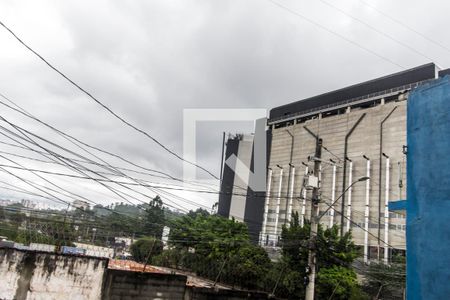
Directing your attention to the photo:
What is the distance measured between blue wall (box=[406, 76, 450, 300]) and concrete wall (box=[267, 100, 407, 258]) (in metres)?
30.5

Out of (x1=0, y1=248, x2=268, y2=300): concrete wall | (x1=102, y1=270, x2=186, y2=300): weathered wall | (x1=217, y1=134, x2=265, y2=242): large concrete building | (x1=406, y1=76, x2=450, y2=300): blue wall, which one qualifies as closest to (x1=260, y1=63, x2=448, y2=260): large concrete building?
(x1=217, y1=134, x2=265, y2=242): large concrete building

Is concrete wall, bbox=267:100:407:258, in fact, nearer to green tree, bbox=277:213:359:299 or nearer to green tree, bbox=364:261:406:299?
green tree, bbox=364:261:406:299

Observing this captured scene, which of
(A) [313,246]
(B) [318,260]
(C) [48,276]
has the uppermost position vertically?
(A) [313,246]

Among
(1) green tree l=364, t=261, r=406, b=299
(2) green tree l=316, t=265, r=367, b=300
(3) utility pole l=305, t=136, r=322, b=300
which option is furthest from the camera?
(1) green tree l=364, t=261, r=406, b=299

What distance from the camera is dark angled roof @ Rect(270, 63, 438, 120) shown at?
46403 millimetres

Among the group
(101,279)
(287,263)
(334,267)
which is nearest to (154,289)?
(101,279)

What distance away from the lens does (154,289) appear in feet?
51.5

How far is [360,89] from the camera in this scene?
2153 inches

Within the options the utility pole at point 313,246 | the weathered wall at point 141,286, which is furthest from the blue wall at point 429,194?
the weathered wall at point 141,286

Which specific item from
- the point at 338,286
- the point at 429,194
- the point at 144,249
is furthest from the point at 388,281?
the point at 144,249

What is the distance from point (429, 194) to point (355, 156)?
150 feet

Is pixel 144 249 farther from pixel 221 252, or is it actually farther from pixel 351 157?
pixel 351 157

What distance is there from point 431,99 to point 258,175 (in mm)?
60385

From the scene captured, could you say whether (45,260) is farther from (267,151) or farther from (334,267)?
(267,151)
